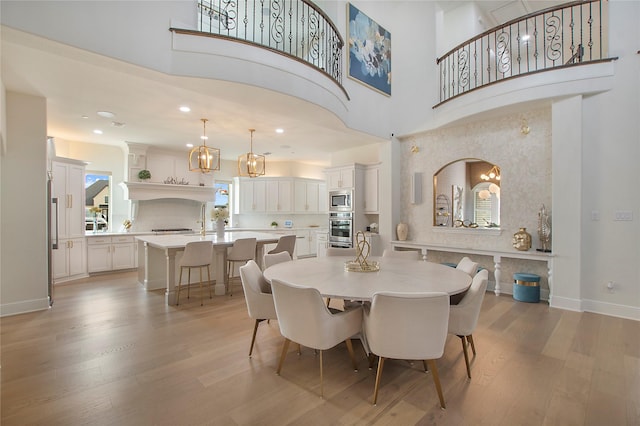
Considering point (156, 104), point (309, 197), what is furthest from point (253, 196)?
point (156, 104)

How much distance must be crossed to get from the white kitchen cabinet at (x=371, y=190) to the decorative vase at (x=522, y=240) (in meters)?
2.56

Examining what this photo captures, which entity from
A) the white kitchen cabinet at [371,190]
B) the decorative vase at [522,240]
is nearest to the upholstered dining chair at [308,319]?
the decorative vase at [522,240]

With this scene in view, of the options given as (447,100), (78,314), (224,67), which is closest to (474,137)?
(447,100)

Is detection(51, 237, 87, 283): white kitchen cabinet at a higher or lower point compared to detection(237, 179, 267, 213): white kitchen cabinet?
lower

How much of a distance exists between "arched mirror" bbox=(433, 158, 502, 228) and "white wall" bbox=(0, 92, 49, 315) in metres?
6.16

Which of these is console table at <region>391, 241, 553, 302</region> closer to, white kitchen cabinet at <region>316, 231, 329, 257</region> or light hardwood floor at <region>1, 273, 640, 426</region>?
light hardwood floor at <region>1, 273, 640, 426</region>

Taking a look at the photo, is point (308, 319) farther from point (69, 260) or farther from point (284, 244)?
point (69, 260)

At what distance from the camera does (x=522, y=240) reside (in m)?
4.33

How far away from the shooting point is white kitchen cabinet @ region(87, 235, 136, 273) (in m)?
5.98

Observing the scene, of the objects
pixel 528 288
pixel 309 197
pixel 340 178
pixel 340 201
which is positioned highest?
pixel 340 178

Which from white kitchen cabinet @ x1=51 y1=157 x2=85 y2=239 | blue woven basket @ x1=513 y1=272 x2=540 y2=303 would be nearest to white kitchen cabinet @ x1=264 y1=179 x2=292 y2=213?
white kitchen cabinet @ x1=51 y1=157 x2=85 y2=239

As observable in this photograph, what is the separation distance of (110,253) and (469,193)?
24.2 feet

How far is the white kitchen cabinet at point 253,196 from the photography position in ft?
27.9

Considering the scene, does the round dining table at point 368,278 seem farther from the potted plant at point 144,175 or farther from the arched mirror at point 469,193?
the potted plant at point 144,175
